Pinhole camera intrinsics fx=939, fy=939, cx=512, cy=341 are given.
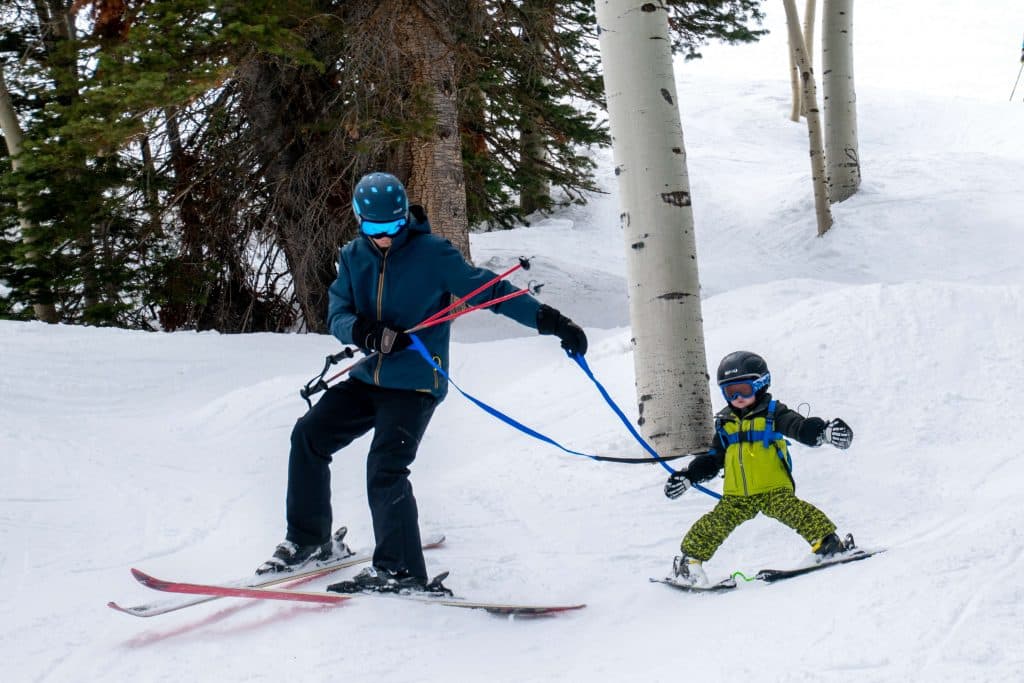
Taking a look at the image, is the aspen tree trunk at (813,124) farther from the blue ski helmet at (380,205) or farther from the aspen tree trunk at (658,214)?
the blue ski helmet at (380,205)

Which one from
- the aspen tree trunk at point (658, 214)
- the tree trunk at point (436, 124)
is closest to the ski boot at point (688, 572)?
the aspen tree trunk at point (658, 214)

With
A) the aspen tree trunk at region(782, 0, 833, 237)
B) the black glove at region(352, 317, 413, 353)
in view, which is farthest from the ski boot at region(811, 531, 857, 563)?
the aspen tree trunk at region(782, 0, 833, 237)

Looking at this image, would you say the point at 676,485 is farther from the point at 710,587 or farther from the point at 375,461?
the point at 375,461

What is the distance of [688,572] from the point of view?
4047 mm

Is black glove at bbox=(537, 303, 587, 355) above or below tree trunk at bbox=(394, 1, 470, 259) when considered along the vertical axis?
below

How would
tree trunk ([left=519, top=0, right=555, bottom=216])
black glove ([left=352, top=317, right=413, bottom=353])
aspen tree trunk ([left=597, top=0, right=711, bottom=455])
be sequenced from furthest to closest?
tree trunk ([left=519, top=0, right=555, bottom=216]) → aspen tree trunk ([left=597, top=0, right=711, bottom=455]) → black glove ([left=352, top=317, right=413, bottom=353])

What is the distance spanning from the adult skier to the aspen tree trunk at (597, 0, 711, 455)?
4.38 feet

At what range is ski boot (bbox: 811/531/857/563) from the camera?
3.95 m

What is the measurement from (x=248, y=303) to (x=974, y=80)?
3196cm

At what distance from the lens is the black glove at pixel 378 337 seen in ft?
12.8

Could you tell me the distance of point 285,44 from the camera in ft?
28.9

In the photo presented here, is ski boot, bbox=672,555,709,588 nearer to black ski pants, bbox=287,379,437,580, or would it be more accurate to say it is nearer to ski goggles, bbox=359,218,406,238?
black ski pants, bbox=287,379,437,580

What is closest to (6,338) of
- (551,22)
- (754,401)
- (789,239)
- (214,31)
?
(214,31)

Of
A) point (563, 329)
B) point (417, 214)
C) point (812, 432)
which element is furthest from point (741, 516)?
point (417, 214)
